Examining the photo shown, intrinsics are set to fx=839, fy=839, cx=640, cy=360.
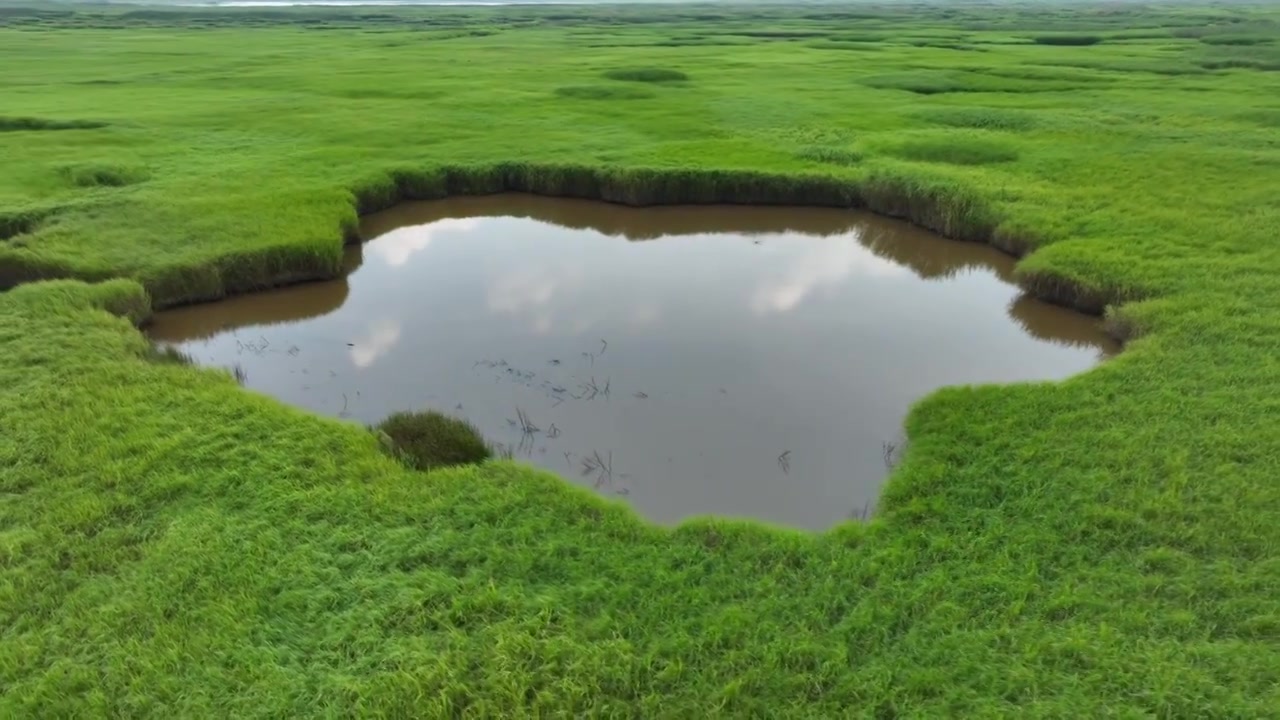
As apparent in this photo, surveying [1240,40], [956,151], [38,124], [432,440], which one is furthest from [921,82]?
[38,124]

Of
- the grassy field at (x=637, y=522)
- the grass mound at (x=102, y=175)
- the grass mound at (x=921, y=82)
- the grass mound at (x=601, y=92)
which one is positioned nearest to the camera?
the grassy field at (x=637, y=522)

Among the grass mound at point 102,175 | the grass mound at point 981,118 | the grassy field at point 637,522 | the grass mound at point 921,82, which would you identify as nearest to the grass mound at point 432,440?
the grassy field at point 637,522

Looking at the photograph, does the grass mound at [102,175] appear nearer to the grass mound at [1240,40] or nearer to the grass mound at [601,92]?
the grass mound at [601,92]

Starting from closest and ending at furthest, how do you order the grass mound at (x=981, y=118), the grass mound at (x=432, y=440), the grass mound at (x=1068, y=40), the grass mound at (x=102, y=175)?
the grass mound at (x=432, y=440)
the grass mound at (x=102, y=175)
the grass mound at (x=981, y=118)
the grass mound at (x=1068, y=40)

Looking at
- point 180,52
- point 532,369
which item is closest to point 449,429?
point 532,369

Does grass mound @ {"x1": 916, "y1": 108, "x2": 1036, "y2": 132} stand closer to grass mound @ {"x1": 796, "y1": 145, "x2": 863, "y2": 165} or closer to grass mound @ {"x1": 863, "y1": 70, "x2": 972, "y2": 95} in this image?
grass mound @ {"x1": 863, "y1": 70, "x2": 972, "y2": 95}

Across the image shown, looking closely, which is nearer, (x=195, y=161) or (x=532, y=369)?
(x=532, y=369)

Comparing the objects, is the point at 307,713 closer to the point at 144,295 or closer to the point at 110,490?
the point at 110,490
